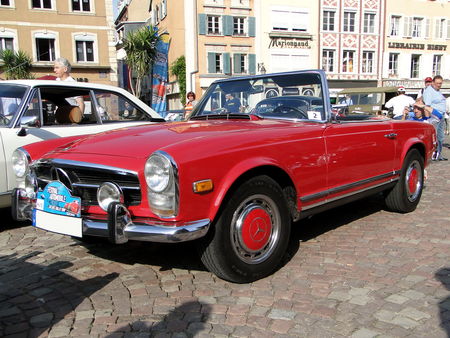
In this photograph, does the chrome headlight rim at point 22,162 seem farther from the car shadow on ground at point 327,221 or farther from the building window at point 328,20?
the building window at point 328,20

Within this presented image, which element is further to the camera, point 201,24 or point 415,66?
point 415,66

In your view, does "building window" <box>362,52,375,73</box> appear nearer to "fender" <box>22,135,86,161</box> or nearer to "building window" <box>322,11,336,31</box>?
"building window" <box>322,11,336,31</box>

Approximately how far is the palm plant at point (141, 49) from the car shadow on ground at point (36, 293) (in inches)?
1150

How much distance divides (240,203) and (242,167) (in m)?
0.26

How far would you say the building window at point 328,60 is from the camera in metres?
34.4

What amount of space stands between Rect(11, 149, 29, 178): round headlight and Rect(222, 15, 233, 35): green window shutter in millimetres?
30049

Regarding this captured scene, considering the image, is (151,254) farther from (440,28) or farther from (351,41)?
(440,28)

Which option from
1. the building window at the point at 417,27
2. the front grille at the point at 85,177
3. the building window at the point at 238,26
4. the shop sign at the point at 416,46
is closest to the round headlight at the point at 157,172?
the front grille at the point at 85,177

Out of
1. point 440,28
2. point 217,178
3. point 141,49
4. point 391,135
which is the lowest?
point 217,178

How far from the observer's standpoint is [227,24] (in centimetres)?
3155

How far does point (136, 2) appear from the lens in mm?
45875

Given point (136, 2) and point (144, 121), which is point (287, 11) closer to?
point (136, 2)

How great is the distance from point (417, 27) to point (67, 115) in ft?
127

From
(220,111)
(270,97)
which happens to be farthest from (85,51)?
(270,97)
